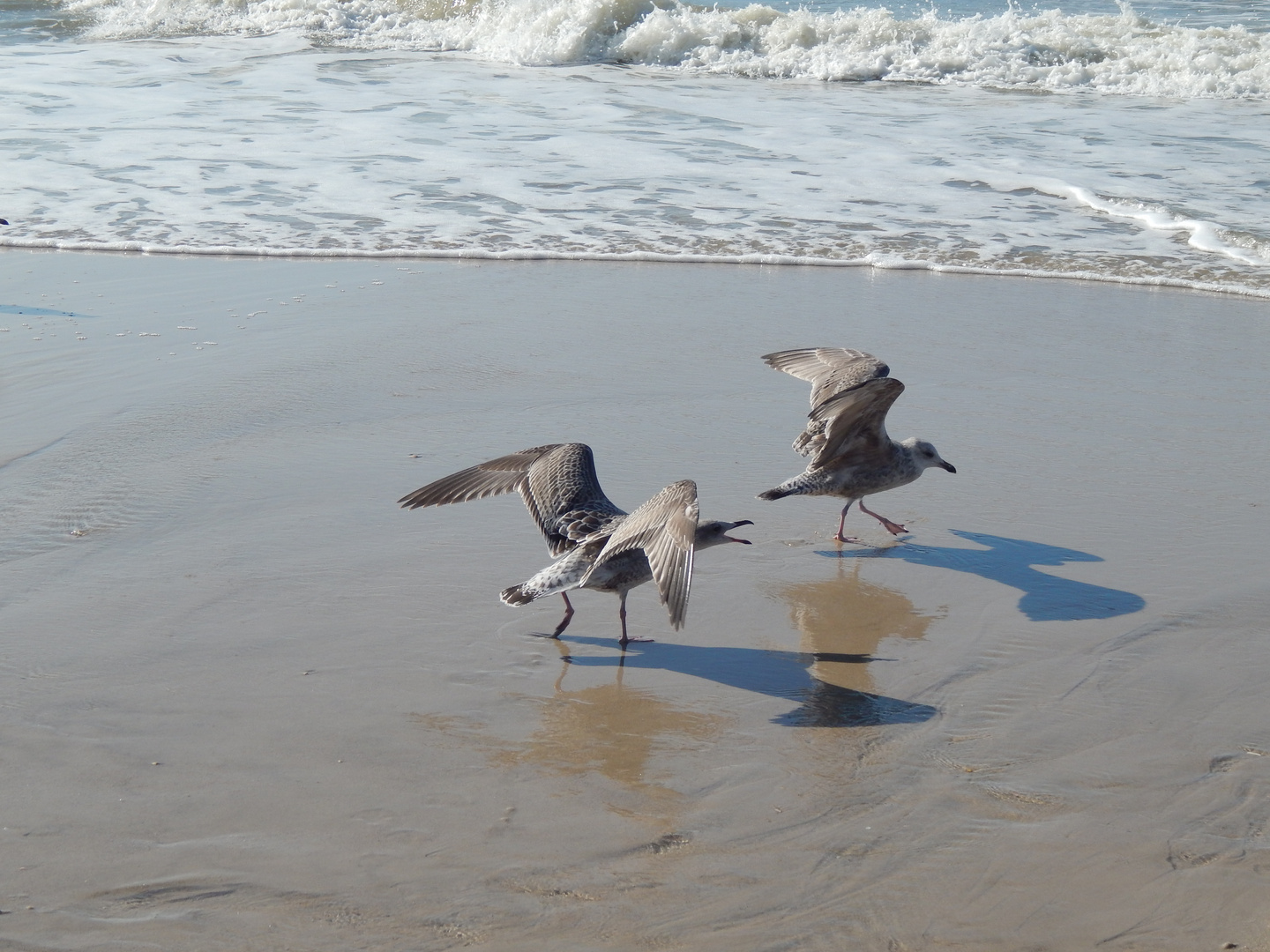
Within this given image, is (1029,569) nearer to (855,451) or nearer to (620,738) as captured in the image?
(855,451)

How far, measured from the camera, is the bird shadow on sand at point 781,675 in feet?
11.5

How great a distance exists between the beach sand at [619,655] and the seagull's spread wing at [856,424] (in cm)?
33

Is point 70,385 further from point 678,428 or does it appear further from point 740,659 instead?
point 740,659

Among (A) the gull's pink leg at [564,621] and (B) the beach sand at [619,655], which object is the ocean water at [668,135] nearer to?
(B) the beach sand at [619,655]

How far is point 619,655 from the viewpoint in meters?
3.99

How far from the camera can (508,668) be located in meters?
3.80

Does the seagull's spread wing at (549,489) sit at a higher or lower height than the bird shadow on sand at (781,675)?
higher

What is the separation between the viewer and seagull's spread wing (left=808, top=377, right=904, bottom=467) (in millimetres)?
4973

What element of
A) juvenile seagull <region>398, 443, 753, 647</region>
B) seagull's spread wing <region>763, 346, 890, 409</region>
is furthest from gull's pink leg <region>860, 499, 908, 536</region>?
juvenile seagull <region>398, 443, 753, 647</region>

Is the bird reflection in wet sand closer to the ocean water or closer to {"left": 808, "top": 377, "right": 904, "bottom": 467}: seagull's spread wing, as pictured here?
{"left": 808, "top": 377, "right": 904, "bottom": 467}: seagull's spread wing

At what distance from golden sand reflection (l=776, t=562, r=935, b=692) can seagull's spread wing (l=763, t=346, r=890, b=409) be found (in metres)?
0.93

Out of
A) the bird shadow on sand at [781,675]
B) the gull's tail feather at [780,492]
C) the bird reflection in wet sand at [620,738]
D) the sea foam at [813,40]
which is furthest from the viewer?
the sea foam at [813,40]

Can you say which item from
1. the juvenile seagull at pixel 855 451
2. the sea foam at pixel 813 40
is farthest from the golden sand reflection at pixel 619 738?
the sea foam at pixel 813 40

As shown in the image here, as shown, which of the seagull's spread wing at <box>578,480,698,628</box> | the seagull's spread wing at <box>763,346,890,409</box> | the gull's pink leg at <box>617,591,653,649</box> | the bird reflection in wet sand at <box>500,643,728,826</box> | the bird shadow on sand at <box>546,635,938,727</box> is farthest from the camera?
the seagull's spread wing at <box>763,346,890,409</box>
